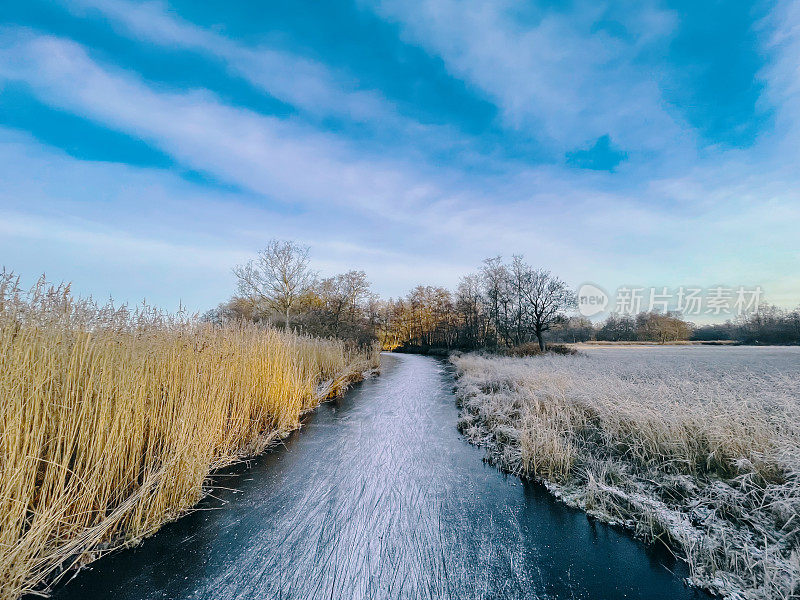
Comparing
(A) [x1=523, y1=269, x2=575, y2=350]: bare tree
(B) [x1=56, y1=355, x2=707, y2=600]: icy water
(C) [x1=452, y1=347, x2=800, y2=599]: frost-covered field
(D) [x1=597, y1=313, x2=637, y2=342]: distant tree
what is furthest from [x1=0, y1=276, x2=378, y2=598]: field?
(D) [x1=597, y1=313, x2=637, y2=342]: distant tree

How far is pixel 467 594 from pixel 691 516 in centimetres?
251

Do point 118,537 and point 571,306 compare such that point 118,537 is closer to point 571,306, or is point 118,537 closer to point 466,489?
point 466,489

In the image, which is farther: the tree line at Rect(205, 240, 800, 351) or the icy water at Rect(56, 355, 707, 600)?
the tree line at Rect(205, 240, 800, 351)

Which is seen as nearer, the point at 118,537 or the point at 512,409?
the point at 118,537

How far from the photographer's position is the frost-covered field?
2.46 metres

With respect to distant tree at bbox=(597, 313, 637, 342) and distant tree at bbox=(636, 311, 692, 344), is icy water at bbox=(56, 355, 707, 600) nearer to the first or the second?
distant tree at bbox=(636, 311, 692, 344)

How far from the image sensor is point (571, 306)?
21.9 metres

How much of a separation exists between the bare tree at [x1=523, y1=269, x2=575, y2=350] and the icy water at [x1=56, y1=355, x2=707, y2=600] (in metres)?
19.5

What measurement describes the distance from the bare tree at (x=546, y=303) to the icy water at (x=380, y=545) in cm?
1954

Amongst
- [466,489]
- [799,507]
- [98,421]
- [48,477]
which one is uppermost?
[98,421]

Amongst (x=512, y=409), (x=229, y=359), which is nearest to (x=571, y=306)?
(x=512, y=409)

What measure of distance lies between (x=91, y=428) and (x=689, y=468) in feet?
20.7

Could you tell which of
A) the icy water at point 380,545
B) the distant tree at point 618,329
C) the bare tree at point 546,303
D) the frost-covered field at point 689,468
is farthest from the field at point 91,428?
the distant tree at point 618,329

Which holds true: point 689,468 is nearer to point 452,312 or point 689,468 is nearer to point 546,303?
point 546,303
